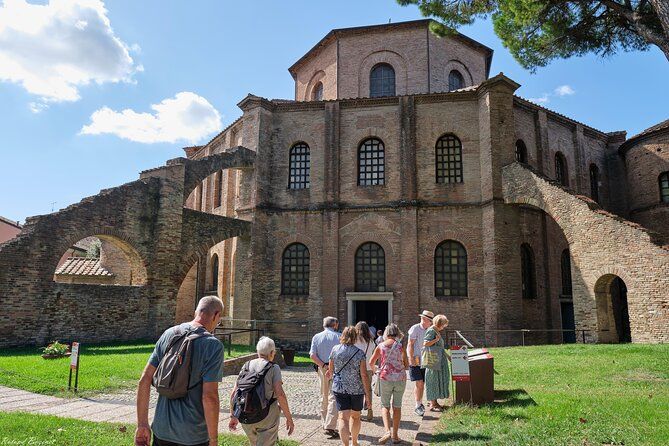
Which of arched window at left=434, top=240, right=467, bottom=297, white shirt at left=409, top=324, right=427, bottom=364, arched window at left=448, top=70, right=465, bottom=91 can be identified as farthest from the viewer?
arched window at left=448, top=70, right=465, bottom=91

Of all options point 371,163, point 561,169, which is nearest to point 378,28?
point 371,163

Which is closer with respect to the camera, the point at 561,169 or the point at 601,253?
the point at 601,253

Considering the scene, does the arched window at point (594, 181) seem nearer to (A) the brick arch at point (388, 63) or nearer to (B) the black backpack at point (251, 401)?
(A) the brick arch at point (388, 63)

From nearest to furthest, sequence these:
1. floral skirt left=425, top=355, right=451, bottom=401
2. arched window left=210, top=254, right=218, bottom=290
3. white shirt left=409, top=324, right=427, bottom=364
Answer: floral skirt left=425, top=355, right=451, bottom=401 → white shirt left=409, top=324, right=427, bottom=364 → arched window left=210, top=254, right=218, bottom=290

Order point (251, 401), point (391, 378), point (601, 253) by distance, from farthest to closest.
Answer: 1. point (601, 253)
2. point (391, 378)
3. point (251, 401)

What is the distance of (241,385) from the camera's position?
4352 millimetres

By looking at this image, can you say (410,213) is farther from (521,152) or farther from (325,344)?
(325,344)

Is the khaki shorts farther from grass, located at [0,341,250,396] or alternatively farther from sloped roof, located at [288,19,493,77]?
sloped roof, located at [288,19,493,77]

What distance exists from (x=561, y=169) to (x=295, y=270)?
13.9 meters

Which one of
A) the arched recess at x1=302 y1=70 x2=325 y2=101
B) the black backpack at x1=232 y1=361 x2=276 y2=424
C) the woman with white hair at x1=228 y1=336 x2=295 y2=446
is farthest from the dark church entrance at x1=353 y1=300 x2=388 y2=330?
the black backpack at x1=232 y1=361 x2=276 y2=424

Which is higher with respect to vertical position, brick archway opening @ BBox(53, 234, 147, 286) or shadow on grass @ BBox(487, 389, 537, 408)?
brick archway opening @ BBox(53, 234, 147, 286)

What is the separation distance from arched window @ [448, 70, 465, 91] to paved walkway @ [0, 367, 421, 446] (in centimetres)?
1912

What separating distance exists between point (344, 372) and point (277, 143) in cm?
1765

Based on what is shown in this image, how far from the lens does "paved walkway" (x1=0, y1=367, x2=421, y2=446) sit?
6.61 m
